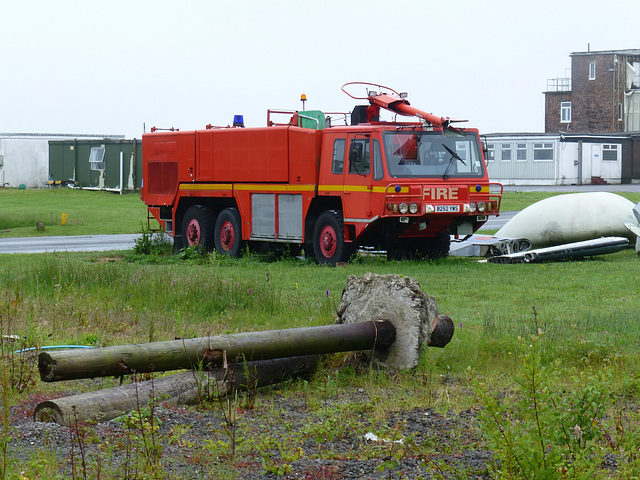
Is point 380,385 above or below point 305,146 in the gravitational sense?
below

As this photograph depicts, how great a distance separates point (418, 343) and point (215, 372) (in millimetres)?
1747

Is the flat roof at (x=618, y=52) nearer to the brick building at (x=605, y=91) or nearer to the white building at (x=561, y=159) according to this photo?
the brick building at (x=605, y=91)

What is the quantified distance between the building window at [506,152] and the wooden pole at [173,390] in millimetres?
53651

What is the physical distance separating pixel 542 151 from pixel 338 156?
43.5 metres

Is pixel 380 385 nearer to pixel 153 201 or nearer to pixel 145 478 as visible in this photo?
pixel 145 478

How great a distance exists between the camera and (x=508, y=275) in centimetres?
1481

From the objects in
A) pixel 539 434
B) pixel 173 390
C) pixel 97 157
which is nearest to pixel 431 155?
pixel 173 390

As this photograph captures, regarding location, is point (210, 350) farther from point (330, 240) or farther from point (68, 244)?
point (68, 244)

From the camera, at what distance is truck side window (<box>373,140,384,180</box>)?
635 inches

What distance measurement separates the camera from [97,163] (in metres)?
50.2

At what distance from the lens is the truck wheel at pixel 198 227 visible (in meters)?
19.7

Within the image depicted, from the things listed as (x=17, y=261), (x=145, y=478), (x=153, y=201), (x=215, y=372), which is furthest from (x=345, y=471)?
(x=153, y=201)

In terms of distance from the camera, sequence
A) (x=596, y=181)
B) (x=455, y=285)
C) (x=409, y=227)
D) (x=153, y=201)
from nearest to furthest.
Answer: (x=455, y=285) → (x=409, y=227) → (x=153, y=201) → (x=596, y=181)

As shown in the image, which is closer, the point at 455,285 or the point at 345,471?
the point at 345,471
